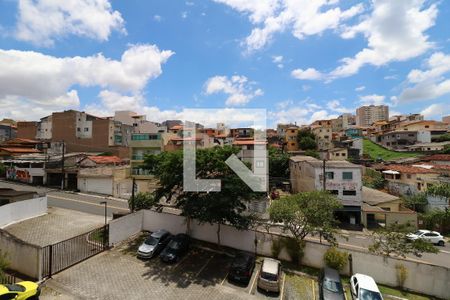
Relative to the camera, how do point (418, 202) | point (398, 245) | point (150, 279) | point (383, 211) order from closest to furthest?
point (150, 279) → point (398, 245) → point (383, 211) → point (418, 202)

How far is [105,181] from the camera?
114 feet

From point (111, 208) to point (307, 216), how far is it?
20926 millimetres

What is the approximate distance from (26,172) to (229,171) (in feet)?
128

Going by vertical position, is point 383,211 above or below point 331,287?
above

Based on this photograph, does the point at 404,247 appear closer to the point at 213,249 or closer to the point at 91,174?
the point at 213,249

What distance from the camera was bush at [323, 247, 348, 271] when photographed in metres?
15.5

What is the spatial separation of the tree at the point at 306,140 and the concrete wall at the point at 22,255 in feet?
200

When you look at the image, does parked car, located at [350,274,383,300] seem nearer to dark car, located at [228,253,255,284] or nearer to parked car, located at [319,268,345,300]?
parked car, located at [319,268,345,300]

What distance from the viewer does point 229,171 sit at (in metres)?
16.5

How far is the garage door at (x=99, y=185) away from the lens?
34.6 m

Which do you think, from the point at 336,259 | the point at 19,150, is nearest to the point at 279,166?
the point at 336,259

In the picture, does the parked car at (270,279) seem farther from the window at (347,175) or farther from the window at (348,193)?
the window at (347,175)

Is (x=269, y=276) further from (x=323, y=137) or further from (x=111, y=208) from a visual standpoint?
(x=323, y=137)

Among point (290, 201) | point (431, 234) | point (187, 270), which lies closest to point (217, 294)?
point (187, 270)
